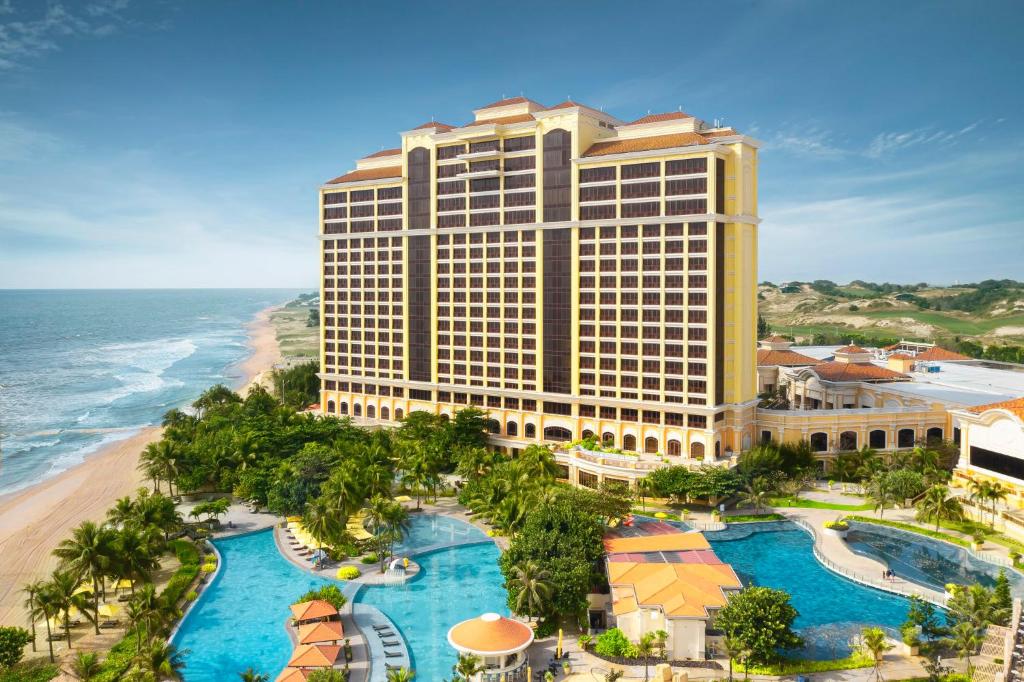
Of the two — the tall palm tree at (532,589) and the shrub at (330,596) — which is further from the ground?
the tall palm tree at (532,589)

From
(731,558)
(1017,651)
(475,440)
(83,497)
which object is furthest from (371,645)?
(83,497)

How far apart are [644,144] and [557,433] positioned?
104 feet

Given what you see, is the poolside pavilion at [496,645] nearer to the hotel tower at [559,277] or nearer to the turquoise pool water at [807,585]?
the turquoise pool water at [807,585]

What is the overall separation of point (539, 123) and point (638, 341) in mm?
25459

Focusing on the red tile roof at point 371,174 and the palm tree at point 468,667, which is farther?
the red tile roof at point 371,174

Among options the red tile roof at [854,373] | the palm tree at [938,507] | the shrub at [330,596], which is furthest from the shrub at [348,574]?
the red tile roof at [854,373]

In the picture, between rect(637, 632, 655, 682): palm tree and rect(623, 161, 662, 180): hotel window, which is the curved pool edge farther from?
rect(623, 161, 662, 180): hotel window

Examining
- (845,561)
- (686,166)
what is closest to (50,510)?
(686,166)

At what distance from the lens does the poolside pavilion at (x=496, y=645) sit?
3706cm

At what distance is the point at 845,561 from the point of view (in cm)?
5300

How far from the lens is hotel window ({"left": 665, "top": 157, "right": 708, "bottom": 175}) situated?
2746 inches

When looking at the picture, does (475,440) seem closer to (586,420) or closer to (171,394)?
(586,420)

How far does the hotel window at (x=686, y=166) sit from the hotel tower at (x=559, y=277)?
0.13 metres

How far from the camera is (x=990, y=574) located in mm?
50719
